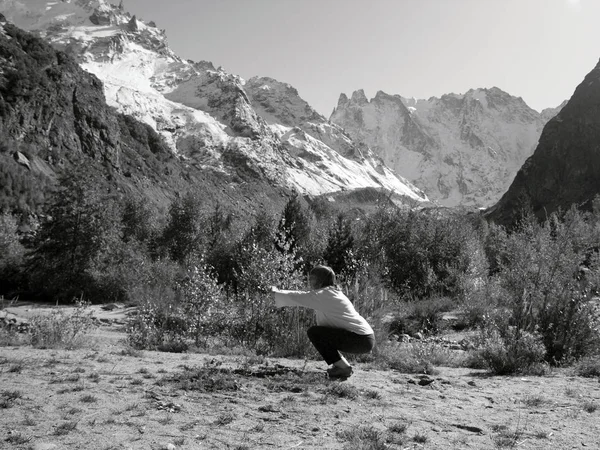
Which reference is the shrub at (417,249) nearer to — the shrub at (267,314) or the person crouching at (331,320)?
the shrub at (267,314)

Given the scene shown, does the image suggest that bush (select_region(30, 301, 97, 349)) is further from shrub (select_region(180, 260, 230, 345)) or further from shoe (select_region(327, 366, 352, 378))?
shoe (select_region(327, 366, 352, 378))

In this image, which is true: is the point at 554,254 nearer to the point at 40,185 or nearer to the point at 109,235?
the point at 109,235

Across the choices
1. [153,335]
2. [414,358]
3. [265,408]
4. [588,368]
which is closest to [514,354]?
[588,368]

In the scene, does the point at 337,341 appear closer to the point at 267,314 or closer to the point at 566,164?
the point at 267,314

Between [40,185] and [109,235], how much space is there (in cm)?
3376

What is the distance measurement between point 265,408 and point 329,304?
1585 millimetres

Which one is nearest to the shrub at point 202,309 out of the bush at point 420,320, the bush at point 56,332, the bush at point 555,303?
the bush at point 56,332

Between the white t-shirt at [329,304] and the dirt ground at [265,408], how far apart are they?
71cm

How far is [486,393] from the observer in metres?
5.81

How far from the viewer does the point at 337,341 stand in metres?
5.70

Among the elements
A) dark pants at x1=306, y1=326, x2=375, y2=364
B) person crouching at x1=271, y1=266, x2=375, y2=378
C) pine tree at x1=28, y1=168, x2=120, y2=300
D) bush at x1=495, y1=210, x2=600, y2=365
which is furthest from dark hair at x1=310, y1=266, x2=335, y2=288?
pine tree at x1=28, y1=168, x2=120, y2=300

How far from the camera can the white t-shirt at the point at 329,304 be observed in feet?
18.4

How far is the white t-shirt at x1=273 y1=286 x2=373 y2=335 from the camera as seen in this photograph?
5605 mm

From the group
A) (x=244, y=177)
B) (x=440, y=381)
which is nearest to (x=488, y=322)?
(x=440, y=381)
